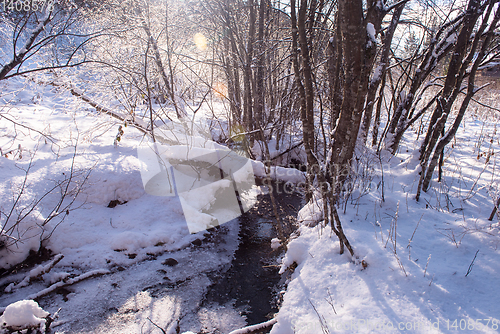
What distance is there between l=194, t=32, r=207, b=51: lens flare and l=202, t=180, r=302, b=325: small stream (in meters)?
6.64

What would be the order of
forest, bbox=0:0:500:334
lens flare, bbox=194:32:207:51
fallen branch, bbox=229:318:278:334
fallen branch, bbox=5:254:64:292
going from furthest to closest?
lens flare, bbox=194:32:207:51 < fallen branch, bbox=5:254:64:292 < fallen branch, bbox=229:318:278:334 < forest, bbox=0:0:500:334

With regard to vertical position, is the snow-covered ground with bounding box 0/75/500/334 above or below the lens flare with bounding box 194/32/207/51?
below

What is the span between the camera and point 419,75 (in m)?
5.39

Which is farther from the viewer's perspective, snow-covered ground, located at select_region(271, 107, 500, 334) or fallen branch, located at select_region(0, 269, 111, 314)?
fallen branch, located at select_region(0, 269, 111, 314)

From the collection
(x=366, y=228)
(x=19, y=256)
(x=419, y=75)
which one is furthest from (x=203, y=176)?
(x=419, y=75)

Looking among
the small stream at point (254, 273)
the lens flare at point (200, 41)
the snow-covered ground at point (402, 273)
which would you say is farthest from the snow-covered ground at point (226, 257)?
the lens flare at point (200, 41)

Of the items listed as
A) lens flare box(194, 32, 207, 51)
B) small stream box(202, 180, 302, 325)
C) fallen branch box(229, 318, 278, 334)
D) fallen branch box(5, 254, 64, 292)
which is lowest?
small stream box(202, 180, 302, 325)

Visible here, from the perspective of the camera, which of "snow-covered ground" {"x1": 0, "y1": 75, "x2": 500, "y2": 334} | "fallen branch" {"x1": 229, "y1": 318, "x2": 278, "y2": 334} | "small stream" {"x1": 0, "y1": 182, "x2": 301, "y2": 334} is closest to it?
"snow-covered ground" {"x1": 0, "y1": 75, "x2": 500, "y2": 334}

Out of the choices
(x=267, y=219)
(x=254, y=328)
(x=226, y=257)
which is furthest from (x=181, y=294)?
(x=267, y=219)

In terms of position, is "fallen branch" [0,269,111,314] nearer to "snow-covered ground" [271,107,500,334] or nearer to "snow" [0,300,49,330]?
"snow" [0,300,49,330]

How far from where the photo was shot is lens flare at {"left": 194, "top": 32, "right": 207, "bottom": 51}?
8.79m

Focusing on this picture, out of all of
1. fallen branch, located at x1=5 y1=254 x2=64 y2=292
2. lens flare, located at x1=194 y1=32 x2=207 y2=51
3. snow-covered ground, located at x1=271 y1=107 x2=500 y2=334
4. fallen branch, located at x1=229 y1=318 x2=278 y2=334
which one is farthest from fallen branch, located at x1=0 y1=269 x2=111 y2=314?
lens flare, located at x1=194 y1=32 x2=207 y2=51

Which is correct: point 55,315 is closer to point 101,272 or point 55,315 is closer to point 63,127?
point 101,272

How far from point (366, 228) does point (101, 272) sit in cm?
339
